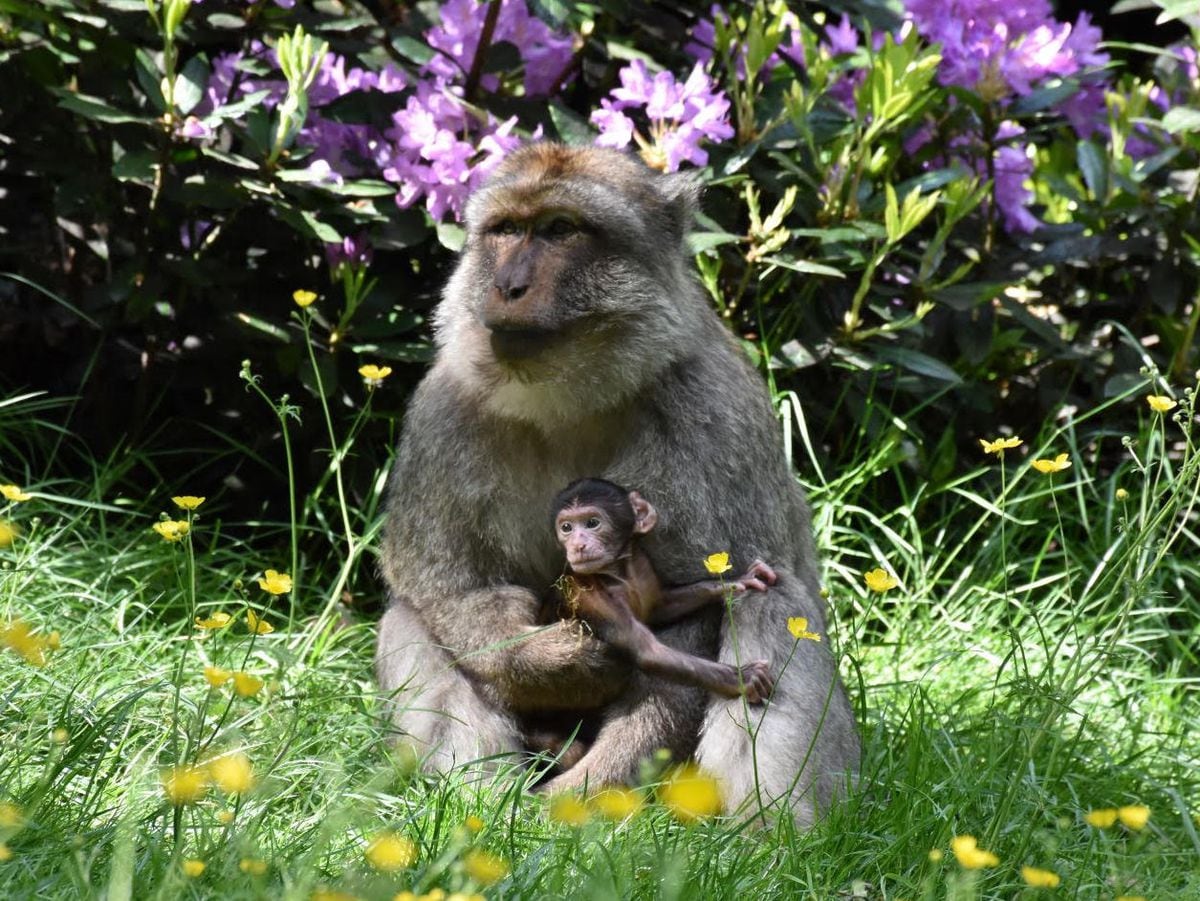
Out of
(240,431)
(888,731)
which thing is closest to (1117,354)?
(888,731)

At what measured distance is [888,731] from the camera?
15.6 ft

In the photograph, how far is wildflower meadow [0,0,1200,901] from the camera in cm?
482

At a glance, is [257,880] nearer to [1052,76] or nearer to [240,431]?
[240,431]

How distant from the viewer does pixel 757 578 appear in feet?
14.1

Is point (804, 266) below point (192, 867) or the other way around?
the other way around

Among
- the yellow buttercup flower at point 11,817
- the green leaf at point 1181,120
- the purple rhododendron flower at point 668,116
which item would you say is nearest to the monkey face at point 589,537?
the yellow buttercup flower at point 11,817

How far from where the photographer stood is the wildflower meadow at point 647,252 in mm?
4824

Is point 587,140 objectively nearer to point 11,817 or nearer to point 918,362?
point 918,362

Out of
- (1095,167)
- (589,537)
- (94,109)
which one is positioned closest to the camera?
(589,537)

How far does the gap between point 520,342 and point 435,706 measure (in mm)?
1041

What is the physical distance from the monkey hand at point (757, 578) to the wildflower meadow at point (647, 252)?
12 centimetres

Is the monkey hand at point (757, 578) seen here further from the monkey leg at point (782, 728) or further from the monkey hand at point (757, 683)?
the monkey hand at point (757, 683)

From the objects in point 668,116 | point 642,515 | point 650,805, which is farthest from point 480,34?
point 650,805

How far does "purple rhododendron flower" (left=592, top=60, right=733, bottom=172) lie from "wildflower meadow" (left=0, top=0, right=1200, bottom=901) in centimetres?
1
